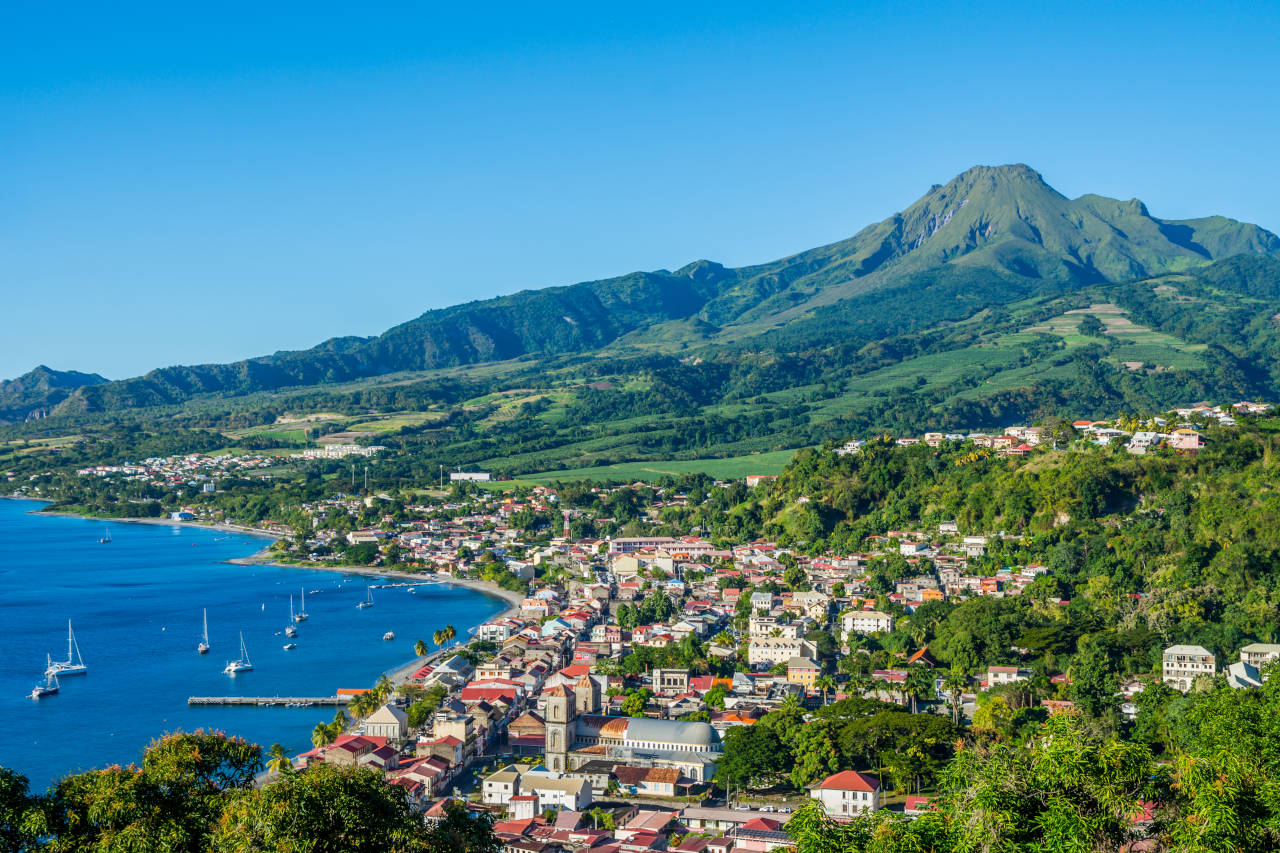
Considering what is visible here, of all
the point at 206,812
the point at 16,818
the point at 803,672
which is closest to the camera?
the point at 16,818

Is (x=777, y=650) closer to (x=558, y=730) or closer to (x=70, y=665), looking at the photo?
(x=558, y=730)

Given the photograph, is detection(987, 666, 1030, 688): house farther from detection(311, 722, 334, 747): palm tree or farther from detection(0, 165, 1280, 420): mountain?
detection(0, 165, 1280, 420): mountain

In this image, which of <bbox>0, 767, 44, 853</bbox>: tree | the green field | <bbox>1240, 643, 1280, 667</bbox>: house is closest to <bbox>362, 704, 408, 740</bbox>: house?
<bbox>0, 767, 44, 853</bbox>: tree

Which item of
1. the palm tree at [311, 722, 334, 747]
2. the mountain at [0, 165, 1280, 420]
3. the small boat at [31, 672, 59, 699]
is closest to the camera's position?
the palm tree at [311, 722, 334, 747]

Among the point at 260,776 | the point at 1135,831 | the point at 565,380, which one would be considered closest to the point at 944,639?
the point at 260,776

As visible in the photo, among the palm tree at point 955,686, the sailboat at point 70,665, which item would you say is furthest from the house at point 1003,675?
the sailboat at point 70,665

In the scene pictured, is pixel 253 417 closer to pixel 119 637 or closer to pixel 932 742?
pixel 119 637

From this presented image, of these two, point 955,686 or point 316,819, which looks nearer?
point 316,819

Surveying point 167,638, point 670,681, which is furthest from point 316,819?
point 167,638
